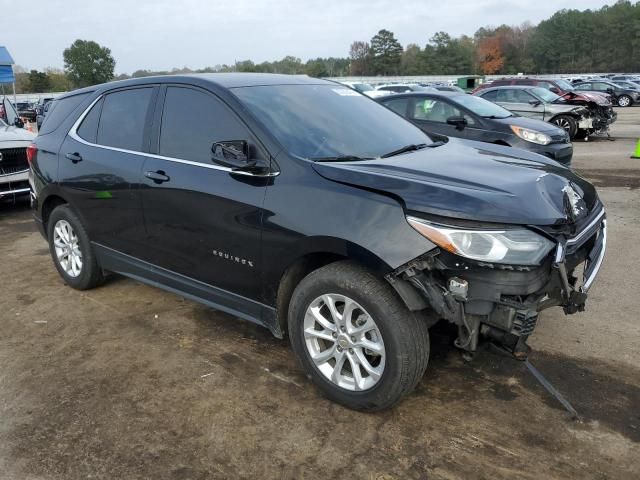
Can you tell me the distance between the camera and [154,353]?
3791 millimetres

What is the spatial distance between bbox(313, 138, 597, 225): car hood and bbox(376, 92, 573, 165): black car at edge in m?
5.40

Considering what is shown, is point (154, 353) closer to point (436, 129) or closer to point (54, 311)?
point (54, 311)

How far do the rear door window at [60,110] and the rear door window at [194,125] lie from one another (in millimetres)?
1370

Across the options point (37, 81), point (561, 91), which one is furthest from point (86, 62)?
point (561, 91)

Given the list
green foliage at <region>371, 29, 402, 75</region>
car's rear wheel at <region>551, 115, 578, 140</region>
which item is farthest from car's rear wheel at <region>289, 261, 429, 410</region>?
green foliage at <region>371, 29, 402, 75</region>

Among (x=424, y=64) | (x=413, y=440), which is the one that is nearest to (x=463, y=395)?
(x=413, y=440)

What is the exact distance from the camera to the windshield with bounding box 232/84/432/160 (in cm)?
334

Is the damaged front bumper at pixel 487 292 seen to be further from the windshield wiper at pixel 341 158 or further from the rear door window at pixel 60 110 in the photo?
the rear door window at pixel 60 110

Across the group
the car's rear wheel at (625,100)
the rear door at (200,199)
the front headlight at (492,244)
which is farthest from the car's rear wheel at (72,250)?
the car's rear wheel at (625,100)

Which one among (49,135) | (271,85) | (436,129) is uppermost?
(271,85)

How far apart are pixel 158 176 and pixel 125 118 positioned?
30.9 inches

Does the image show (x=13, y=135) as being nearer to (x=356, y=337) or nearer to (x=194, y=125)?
(x=194, y=125)

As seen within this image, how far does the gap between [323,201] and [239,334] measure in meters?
1.53

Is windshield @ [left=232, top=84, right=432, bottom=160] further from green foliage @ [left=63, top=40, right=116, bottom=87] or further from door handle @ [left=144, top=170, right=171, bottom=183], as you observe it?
green foliage @ [left=63, top=40, right=116, bottom=87]
